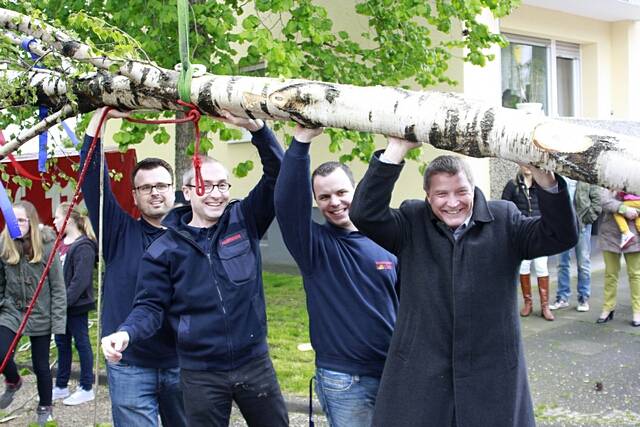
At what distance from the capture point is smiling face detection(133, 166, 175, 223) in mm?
3961

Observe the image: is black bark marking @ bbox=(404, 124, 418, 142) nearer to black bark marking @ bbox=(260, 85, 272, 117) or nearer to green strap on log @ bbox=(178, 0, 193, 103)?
black bark marking @ bbox=(260, 85, 272, 117)

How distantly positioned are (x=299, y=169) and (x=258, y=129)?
1.40ft

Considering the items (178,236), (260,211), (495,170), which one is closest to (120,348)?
(178,236)

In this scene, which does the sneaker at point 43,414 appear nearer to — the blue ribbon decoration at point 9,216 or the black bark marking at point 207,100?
the blue ribbon decoration at point 9,216

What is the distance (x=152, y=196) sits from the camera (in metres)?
3.96

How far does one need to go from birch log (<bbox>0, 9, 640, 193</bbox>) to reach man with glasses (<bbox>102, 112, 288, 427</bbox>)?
68 cm

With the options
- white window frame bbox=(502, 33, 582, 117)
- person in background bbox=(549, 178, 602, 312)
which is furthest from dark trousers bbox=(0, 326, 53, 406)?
white window frame bbox=(502, 33, 582, 117)

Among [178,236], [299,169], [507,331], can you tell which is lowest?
[507,331]

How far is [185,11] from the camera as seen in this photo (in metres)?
2.63

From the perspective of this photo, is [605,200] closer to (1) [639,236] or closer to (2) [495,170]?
(1) [639,236]

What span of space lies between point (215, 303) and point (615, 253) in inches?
227

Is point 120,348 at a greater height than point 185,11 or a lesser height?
lesser

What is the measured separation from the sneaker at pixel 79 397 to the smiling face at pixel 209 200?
3360 mm

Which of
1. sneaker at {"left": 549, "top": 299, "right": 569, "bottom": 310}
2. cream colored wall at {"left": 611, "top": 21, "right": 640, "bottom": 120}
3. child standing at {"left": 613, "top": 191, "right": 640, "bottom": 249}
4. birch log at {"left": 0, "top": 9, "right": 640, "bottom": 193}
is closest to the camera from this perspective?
birch log at {"left": 0, "top": 9, "right": 640, "bottom": 193}
